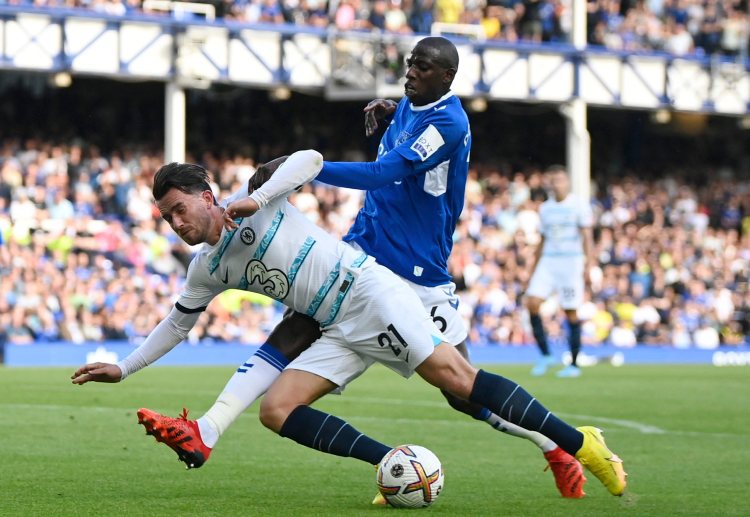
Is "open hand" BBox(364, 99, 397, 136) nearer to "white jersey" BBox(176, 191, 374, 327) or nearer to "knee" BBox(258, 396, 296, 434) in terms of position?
"white jersey" BBox(176, 191, 374, 327)

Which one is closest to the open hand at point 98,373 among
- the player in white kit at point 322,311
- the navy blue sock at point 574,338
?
the player in white kit at point 322,311

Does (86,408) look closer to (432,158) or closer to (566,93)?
(432,158)

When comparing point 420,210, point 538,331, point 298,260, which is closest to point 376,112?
point 420,210

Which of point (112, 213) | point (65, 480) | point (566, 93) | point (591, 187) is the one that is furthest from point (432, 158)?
point (591, 187)

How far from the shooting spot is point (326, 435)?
280 inches

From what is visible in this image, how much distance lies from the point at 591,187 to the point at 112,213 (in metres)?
15.1

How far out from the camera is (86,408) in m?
12.6

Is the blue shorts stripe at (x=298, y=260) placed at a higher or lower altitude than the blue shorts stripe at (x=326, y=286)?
higher

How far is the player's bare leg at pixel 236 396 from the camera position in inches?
265

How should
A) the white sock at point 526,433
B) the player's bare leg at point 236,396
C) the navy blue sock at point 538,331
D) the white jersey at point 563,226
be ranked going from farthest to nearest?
1. the white jersey at point 563,226
2. the navy blue sock at point 538,331
3. the white sock at point 526,433
4. the player's bare leg at point 236,396

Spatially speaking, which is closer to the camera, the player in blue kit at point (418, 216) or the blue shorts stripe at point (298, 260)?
the blue shorts stripe at point (298, 260)

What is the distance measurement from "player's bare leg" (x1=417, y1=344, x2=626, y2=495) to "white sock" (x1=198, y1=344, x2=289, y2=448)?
2.76ft

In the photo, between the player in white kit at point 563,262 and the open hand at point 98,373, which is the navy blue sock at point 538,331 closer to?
the player in white kit at point 563,262

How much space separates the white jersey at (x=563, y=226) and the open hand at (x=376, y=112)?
1053cm
